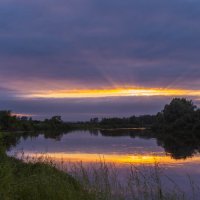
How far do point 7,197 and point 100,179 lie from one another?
386cm

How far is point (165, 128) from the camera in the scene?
109875 mm

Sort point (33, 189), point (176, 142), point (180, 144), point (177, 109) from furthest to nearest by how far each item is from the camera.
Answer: point (177, 109), point (176, 142), point (180, 144), point (33, 189)

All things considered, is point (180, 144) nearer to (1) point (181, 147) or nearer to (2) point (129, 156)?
(1) point (181, 147)

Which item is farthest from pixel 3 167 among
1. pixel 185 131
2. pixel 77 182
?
pixel 185 131

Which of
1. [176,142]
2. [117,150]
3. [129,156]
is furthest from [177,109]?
[129,156]

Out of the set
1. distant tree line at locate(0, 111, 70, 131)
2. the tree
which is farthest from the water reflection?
distant tree line at locate(0, 111, 70, 131)

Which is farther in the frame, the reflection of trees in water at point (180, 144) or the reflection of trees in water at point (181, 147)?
the reflection of trees in water at point (180, 144)

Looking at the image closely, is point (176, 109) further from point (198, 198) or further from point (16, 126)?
point (198, 198)

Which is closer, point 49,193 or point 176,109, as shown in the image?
point 49,193

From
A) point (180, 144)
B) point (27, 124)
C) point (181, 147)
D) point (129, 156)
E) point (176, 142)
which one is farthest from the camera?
point (27, 124)

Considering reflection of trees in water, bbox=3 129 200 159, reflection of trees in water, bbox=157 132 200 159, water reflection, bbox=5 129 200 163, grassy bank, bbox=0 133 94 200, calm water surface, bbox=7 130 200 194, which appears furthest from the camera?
reflection of trees in water, bbox=157 132 200 159

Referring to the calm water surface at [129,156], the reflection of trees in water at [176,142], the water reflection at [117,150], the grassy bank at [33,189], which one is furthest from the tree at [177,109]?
the grassy bank at [33,189]

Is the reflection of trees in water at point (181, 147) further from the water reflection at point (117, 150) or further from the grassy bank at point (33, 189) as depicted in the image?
the grassy bank at point (33, 189)

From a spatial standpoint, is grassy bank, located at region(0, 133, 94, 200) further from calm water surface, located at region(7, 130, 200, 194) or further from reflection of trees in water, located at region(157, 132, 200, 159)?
reflection of trees in water, located at region(157, 132, 200, 159)
